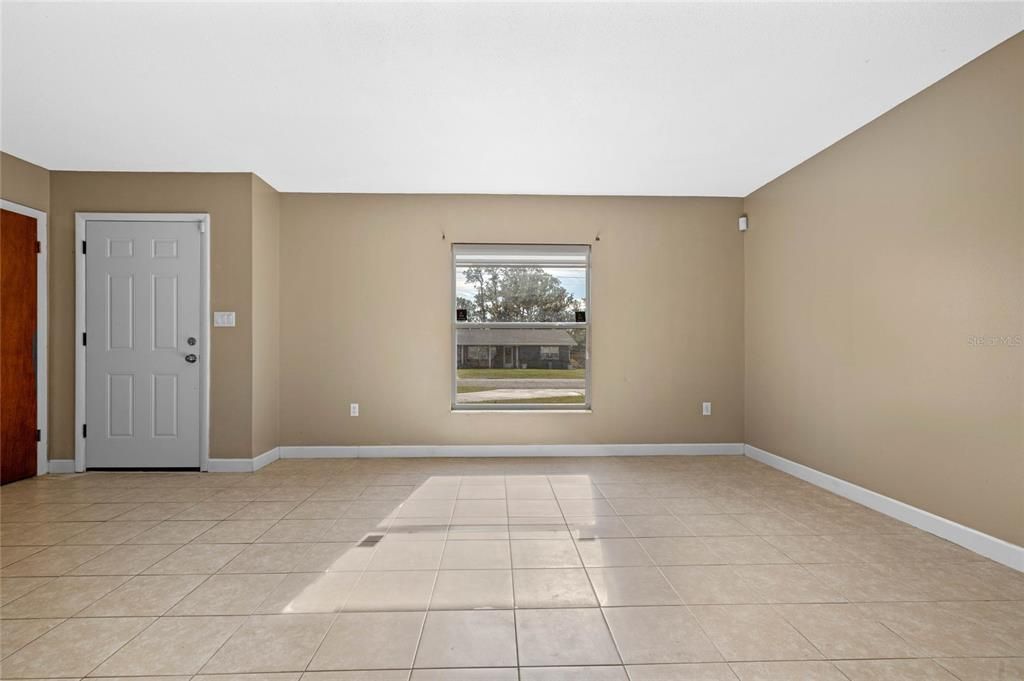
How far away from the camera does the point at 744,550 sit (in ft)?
9.46

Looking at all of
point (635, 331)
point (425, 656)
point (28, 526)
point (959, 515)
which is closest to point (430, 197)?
point (635, 331)

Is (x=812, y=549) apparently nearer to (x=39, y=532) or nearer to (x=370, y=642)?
(x=370, y=642)

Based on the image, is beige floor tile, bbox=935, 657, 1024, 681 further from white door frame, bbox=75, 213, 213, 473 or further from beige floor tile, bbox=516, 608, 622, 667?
white door frame, bbox=75, 213, 213, 473

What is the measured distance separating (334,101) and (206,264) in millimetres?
2298

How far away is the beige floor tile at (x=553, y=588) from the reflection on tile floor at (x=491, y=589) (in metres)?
0.01

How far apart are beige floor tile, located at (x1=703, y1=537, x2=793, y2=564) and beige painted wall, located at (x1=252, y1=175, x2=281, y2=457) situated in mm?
3884

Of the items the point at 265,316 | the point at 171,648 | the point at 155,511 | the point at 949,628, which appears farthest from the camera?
the point at 265,316

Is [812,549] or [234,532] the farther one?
[234,532]

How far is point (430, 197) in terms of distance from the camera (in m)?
5.31

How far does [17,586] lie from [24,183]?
3548mm

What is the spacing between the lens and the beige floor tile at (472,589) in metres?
2.29

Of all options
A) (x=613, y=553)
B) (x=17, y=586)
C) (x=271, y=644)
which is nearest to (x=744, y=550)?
(x=613, y=553)

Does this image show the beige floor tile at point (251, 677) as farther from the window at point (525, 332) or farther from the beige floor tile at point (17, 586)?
the window at point (525, 332)

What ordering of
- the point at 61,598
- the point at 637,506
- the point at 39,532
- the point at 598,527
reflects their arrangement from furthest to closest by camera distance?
1. the point at 637,506
2. the point at 598,527
3. the point at 39,532
4. the point at 61,598
